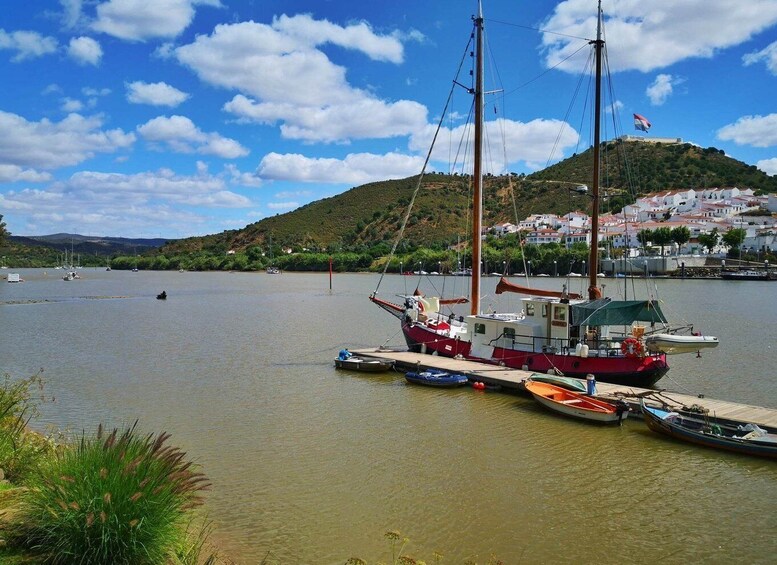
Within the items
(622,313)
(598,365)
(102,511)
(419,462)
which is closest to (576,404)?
(598,365)

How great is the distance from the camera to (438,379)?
24.6 meters

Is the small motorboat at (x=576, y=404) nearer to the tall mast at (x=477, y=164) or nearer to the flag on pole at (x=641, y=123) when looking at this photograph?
the tall mast at (x=477, y=164)

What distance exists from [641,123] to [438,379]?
17.3 m

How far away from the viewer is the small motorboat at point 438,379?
80.2ft

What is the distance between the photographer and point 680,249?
Result: 431ft

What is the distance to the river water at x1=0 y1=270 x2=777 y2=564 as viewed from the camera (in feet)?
38.6

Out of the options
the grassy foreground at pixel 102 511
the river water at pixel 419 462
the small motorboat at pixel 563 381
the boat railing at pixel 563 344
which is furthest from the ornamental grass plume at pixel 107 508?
the boat railing at pixel 563 344

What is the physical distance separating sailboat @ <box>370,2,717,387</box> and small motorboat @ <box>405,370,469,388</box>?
2.59 m

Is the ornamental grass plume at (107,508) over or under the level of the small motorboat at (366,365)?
over

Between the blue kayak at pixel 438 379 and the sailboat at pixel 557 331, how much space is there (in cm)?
261

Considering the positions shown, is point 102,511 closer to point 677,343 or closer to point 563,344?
point 677,343

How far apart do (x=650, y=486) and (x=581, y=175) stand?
592ft

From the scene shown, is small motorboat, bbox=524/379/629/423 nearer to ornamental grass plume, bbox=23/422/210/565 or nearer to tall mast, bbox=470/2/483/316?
tall mast, bbox=470/2/483/316

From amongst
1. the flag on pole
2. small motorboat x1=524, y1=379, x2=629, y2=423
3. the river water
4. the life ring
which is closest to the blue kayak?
the river water
